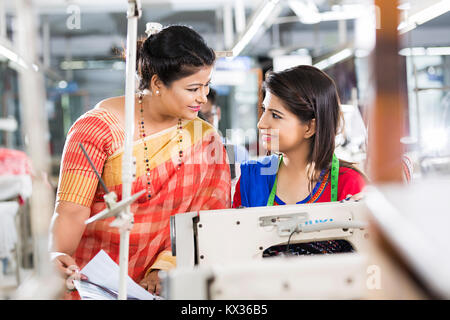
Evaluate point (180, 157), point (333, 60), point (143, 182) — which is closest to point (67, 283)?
point (143, 182)

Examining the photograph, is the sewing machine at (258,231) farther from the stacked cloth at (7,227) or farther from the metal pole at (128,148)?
the stacked cloth at (7,227)

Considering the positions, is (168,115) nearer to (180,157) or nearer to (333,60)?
(180,157)

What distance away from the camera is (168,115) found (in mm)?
1339

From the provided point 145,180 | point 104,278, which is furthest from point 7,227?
point 104,278

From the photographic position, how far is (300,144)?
4.94 ft

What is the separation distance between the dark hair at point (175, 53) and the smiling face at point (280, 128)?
28 cm

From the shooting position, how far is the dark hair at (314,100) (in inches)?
56.5

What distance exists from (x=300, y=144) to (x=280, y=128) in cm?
10

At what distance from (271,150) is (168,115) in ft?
1.22

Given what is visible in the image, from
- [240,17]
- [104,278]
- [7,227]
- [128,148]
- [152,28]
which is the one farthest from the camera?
[240,17]

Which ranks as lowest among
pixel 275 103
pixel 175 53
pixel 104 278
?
pixel 104 278

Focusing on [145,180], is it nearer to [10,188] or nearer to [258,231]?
[258,231]

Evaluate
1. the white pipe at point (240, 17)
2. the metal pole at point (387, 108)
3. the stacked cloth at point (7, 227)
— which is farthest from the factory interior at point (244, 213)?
the white pipe at point (240, 17)

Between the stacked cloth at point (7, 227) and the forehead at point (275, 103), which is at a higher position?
the forehead at point (275, 103)
